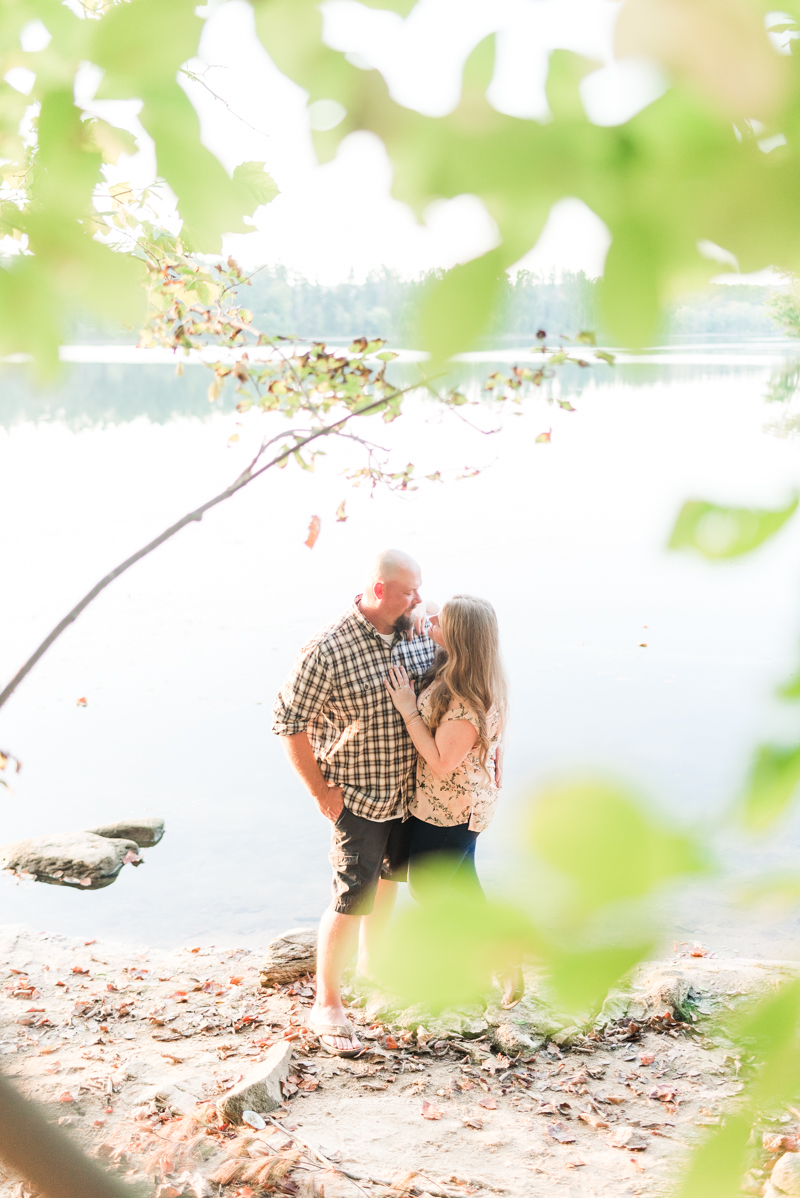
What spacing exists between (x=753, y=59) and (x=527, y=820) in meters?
0.31

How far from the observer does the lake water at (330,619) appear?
491 millimetres

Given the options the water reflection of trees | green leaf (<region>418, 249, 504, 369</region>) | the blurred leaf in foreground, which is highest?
the water reflection of trees

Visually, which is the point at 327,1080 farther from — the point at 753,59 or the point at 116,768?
the point at 116,768

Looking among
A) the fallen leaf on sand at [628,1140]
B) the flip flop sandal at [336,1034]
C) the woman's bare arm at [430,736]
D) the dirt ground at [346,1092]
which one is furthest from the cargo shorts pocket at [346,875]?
the fallen leaf on sand at [628,1140]

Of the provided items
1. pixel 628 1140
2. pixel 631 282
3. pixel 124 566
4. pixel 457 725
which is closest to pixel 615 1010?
pixel 628 1140

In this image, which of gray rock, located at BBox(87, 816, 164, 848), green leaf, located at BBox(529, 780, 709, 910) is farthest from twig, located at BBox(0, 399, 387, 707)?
gray rock, located at BBox(87, 816, 164, 848)

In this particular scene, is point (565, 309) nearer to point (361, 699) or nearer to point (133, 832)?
point (361, 699)

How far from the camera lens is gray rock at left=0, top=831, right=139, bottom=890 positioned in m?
6.95

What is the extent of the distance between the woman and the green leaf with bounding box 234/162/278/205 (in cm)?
285

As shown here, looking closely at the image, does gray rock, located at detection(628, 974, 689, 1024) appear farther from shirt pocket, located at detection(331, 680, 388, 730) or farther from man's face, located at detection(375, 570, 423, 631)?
man's face, located at detection(375, 570, 423, 631)

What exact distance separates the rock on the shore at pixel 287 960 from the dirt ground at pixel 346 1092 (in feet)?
0.27

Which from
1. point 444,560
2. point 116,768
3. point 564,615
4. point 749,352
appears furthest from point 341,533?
point 749,352

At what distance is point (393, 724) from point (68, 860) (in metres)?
4.05

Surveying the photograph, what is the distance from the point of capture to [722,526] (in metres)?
0.40
